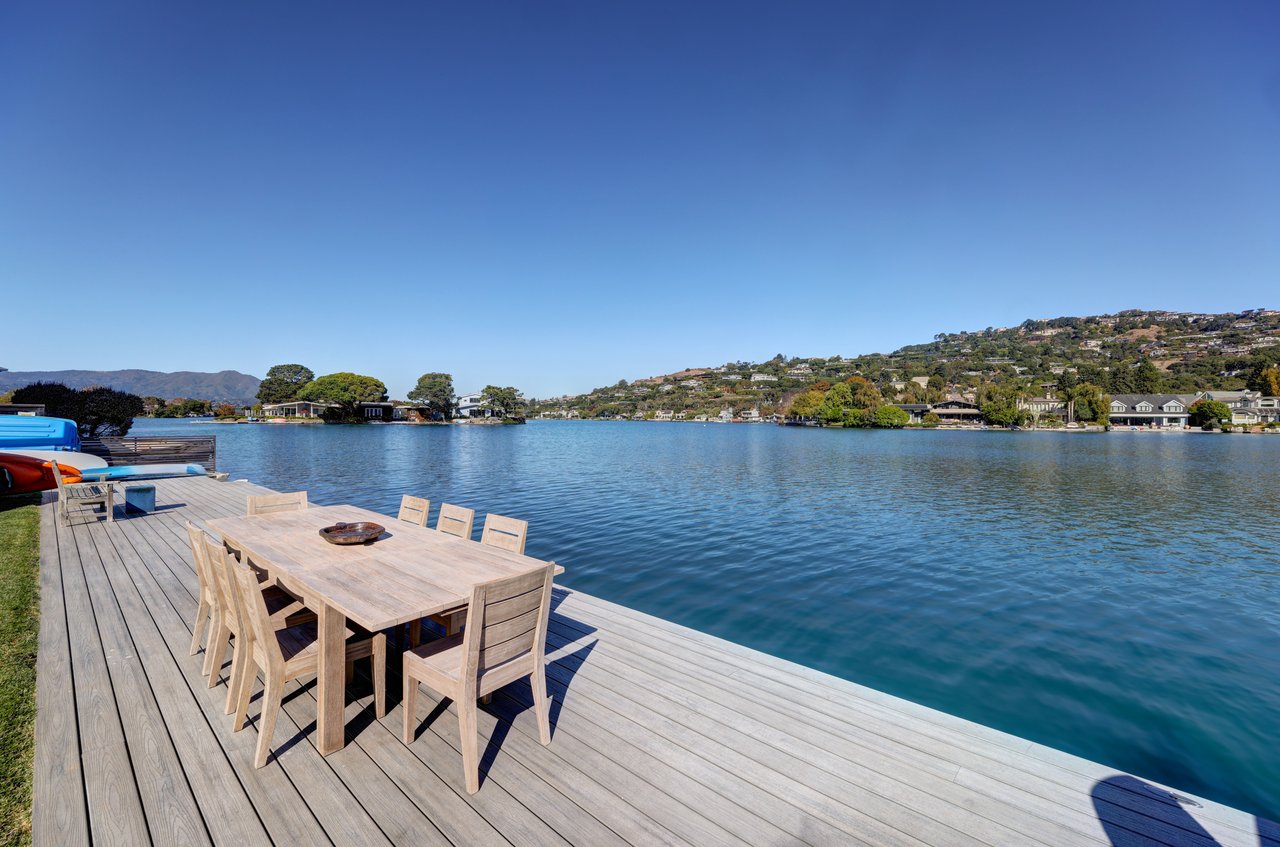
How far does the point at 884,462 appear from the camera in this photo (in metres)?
27.2

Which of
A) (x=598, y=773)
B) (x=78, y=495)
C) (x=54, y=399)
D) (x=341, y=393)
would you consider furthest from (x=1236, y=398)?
(x=341, y=393)

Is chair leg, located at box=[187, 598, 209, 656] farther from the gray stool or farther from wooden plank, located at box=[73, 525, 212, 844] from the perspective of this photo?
the gray stool

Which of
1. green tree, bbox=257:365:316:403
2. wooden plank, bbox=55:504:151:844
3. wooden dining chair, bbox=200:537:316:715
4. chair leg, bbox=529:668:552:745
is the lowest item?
wooden plank, bbox=55:504:151:844

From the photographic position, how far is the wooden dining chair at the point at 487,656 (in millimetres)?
2330

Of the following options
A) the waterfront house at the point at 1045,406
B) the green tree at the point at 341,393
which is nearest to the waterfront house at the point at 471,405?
the green tree at the point at 341,393

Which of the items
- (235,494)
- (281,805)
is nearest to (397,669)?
(281,805)

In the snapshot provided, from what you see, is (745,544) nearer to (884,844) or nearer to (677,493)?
(677,493)

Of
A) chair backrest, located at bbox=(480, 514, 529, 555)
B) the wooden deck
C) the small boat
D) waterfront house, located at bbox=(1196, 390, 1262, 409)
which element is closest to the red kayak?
the small boat

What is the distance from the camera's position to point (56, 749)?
8.48 feet

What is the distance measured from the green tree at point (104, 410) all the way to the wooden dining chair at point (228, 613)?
30959 millimetres

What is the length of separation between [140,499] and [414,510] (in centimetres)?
740

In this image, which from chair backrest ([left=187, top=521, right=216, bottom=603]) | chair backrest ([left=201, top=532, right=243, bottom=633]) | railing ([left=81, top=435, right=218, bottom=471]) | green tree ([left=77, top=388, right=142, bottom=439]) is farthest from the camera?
green tree ([left=77, top=388, right=142, bottom=439])

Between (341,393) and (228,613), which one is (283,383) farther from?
(228,613)

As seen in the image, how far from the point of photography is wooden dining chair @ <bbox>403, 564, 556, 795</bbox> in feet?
7.64
